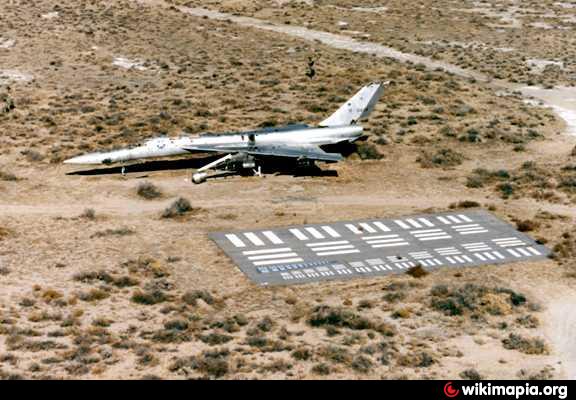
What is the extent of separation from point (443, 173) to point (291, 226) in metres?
16.6

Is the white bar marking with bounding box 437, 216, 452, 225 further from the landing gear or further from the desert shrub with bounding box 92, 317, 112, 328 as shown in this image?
the desert shrub with bounding box 92, 317, 112, 328

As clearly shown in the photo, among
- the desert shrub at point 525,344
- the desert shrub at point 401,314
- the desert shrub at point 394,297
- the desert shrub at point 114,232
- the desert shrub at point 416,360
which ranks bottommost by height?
the desert shrub at point 114,232

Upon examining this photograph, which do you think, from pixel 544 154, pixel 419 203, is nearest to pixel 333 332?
pixel 419 203

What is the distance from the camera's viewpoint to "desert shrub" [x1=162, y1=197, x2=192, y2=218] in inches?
2113

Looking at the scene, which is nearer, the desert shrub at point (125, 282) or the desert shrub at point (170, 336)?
the desert shrub at point (170, 336)

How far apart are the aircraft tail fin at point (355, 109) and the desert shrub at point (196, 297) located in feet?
89.6

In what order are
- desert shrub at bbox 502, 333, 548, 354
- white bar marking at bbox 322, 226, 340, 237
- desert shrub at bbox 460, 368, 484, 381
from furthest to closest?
white bar marking at bbox 322, 226, 340, 237 < desert shrub at bbox 502, 333, 548, 354 < desert shrub at bbox 460, 368, 484, 381

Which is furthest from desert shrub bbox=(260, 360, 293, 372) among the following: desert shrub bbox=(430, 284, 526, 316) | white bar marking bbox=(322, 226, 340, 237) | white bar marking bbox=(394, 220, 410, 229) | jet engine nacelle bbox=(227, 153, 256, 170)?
jet engine nacelle bbox=(227, 153, 256, 170)

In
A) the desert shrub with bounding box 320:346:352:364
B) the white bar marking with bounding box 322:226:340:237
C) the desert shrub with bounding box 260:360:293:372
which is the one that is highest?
the desert shrub with bounding box 320:346:352:364

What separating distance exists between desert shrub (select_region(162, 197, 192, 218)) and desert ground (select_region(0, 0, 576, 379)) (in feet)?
0.61

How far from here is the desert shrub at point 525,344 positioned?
3712 cm

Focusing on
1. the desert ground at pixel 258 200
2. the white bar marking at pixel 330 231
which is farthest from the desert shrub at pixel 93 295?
the white bar marking at pixel 330 231

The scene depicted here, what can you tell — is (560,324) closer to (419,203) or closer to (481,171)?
(419,203)
